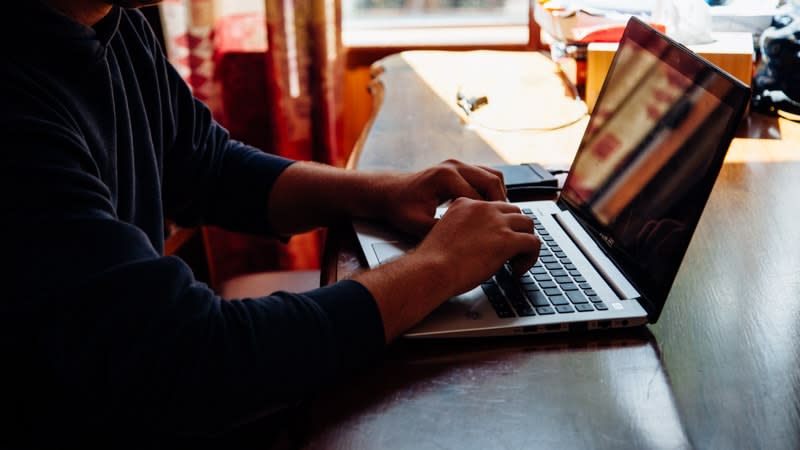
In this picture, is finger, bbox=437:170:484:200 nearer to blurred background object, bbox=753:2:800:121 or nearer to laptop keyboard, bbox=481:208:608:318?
laptop keyboard, bbox=481:208:608:318

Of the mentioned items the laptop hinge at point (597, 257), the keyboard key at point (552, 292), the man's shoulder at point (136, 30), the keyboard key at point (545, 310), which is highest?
the man's shoulder at point (136, 30)

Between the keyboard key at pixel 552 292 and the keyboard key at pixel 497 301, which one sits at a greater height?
the keyboard key at pixel 552 292

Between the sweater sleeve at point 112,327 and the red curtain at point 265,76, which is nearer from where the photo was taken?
the sweater sleeve at point 112,327

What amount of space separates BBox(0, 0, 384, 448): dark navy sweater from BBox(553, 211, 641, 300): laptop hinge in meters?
0.26

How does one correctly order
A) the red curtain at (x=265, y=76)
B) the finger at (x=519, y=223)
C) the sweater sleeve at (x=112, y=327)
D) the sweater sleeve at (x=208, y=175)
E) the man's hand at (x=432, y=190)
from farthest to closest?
1. the red curtain at (x=265, y=76)
2. the sweater sleeve at (x=208, y=175)
3. the man's hand at (x=432, y=190)
4. the finger at (x=519, y=223)
5. the sweater sleeve at (x=112, y=327)

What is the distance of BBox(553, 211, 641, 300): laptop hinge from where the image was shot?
83cm

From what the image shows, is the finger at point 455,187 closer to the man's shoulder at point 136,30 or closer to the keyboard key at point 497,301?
the keyboard key at point 497,301

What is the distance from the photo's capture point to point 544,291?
84cm

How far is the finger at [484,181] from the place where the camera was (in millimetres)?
1028

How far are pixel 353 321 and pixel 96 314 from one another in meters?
0.22

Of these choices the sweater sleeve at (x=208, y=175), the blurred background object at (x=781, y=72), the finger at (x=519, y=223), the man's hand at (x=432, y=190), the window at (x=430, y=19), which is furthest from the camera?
the window at (x=430, y=19)

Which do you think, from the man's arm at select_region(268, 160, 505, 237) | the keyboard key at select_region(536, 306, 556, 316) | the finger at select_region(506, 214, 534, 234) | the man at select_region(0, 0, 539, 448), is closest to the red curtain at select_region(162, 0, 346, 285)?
the man's arm at select_region(268, 160, 505, 237)

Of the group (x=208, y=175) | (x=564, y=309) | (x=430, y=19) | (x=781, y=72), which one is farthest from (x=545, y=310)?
(x=430, y=19)

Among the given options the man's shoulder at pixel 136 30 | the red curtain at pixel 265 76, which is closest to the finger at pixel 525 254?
the man's shoulder at pixel 136 30
